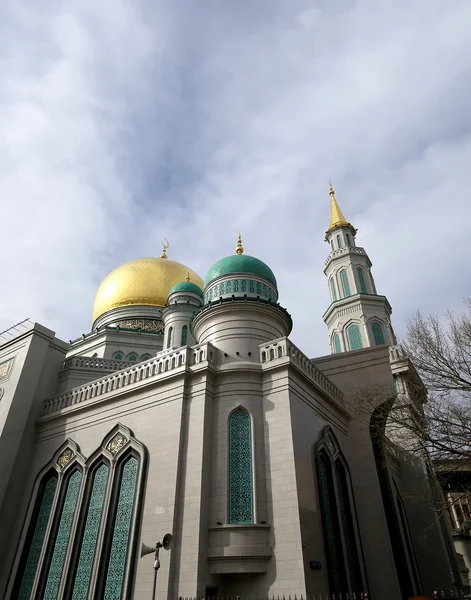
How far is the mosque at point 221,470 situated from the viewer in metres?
9.99

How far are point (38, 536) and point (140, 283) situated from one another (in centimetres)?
1751

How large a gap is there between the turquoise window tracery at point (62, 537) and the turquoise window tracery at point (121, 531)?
1.76m

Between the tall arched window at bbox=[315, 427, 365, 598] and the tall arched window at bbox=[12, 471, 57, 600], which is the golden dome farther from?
the tall arched window at bbox=[315, 427, 365, 598]

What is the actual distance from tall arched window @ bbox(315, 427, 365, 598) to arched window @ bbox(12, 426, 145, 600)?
4.62 metres

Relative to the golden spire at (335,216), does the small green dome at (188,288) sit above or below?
below

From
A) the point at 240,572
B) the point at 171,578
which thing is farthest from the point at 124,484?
the point at 240,572

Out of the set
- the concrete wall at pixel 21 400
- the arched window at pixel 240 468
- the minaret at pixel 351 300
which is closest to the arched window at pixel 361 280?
the minaret at pixel 351 300

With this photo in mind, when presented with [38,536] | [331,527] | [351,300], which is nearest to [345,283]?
[351,300]

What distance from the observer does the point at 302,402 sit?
1217 centimetres

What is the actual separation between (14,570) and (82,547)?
252 cm

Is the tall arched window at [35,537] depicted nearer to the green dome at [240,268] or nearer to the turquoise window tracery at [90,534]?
the turquoise window tracery at [90,534]

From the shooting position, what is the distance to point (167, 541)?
9.38 m

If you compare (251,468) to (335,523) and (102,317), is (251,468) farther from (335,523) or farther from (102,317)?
(102,317)

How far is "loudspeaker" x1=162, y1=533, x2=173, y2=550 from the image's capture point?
9.24 meters
